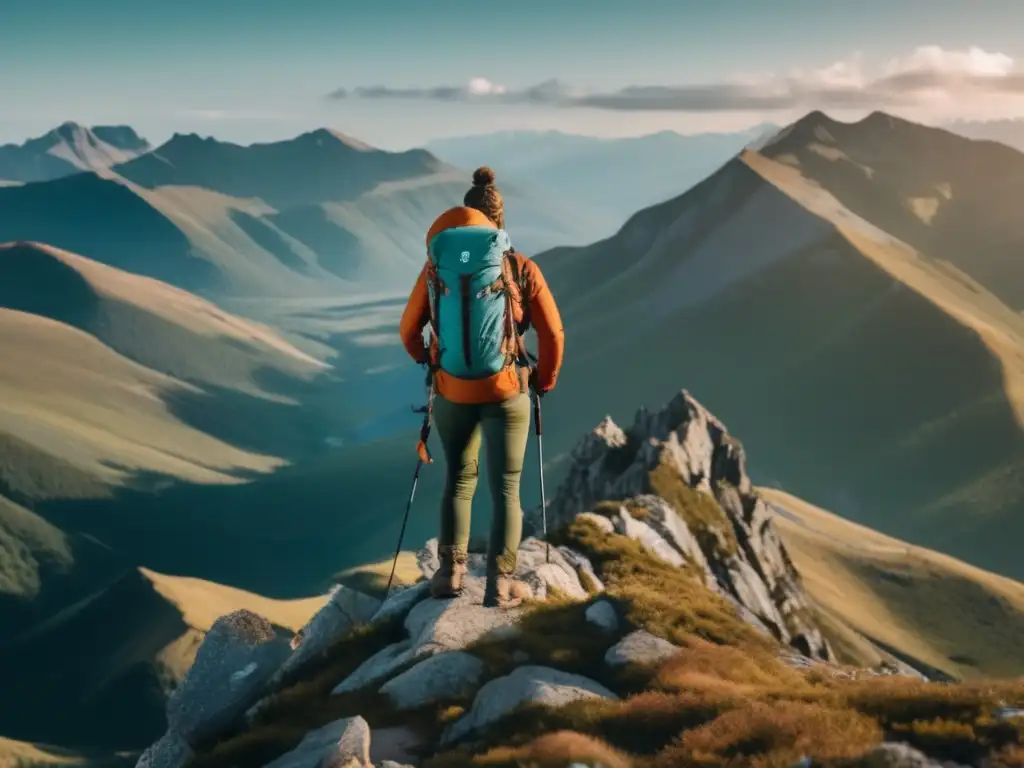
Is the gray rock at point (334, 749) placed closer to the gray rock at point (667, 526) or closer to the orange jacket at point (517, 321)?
the orange jacket at point (517, 321)

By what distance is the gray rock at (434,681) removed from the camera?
13.6 meters

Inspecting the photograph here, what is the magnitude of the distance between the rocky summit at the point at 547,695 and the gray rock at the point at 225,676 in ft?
0.11

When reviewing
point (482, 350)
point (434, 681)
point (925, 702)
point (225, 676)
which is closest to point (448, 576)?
point (434, 681)

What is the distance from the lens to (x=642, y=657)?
1434cm

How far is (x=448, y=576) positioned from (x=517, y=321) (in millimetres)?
5934

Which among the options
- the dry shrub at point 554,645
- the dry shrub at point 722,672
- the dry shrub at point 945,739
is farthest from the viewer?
the dry shrub at point 554,645

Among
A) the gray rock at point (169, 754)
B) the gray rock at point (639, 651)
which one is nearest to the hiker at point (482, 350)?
the gray rock at point (639, 651)

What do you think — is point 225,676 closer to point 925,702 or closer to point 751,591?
point 925,702

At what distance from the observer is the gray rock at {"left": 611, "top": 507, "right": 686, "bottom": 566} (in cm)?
3731

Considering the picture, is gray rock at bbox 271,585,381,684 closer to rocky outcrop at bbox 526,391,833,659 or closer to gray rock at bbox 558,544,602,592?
gray rock at bbox 558,544,602,592

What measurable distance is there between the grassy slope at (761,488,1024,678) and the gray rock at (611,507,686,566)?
8662 centimetres

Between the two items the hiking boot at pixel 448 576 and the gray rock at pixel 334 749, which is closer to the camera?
the gray rock at pixel 334 749

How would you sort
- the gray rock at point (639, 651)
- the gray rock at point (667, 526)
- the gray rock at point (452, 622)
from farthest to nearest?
the gray rock at point (667, 526) → the gray rock at point (452, 622) → the gray rock at point (639, 651)

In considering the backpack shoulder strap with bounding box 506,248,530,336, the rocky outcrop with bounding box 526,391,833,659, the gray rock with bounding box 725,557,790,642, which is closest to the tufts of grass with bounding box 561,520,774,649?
the backpack shoulder strap with bounding box 506,248,530,336
